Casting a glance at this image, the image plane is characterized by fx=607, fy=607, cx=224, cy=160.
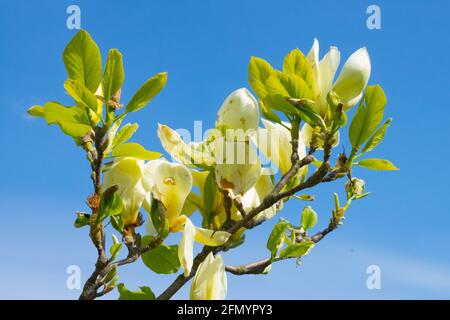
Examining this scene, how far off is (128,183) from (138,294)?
201 millimetres

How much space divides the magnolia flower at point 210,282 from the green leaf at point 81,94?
31 cm

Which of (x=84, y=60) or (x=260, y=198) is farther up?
(x=84, y=60)

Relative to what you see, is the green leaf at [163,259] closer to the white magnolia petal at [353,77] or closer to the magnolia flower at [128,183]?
the magnolia flower at [128,183]

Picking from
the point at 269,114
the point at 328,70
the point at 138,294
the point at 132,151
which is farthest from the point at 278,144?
the point at 138,294

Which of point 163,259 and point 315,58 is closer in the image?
point 315,58

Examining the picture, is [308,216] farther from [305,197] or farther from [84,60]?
[84,60]

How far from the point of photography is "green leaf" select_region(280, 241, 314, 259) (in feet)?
3.65

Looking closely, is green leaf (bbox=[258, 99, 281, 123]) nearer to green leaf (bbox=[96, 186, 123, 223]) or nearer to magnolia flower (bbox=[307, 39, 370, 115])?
magnolia flower (bbox=[307, 39, 370, 115])

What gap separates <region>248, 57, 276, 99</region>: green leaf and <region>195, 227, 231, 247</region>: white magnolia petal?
0.26 metres

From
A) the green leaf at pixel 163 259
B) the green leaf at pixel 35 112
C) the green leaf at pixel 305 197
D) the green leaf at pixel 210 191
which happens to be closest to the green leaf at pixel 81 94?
the green leaf at pixel 35 112

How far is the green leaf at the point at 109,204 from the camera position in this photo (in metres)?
0.98

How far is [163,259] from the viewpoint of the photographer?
119 cm
